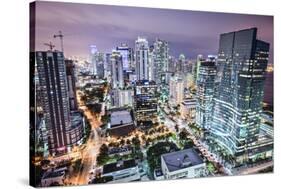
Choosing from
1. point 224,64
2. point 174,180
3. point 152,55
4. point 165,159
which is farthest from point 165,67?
point 174,180

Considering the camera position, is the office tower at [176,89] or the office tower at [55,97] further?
the office tower at [176,89]

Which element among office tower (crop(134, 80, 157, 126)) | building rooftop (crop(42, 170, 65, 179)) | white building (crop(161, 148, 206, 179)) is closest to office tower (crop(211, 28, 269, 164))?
white building (crop(161, 148, 206, 179))

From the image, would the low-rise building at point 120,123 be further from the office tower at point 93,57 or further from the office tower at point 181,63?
the office tower at point 181,63

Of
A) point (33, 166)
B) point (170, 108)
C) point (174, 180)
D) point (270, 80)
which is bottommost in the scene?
point (174, 180)

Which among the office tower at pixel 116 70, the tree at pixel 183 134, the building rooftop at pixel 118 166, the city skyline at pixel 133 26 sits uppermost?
the city skyline at pixel 133 26

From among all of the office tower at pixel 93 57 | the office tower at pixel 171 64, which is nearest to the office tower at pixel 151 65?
the office tower at pixel 171 64

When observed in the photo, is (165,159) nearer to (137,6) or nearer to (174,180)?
(174,180)
